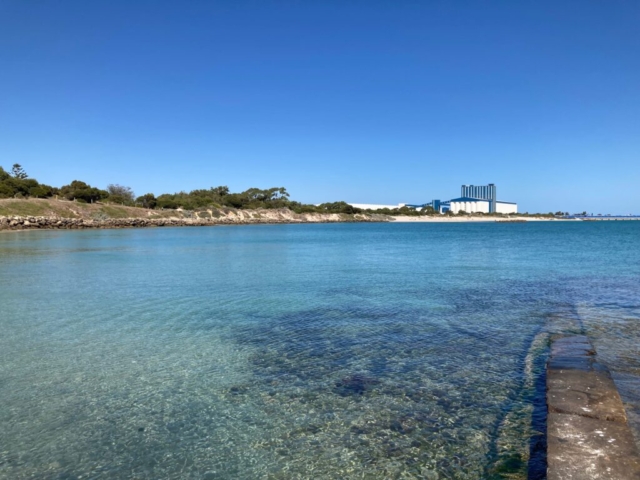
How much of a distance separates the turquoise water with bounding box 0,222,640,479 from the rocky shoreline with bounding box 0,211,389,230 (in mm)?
59665

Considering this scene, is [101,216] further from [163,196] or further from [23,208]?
[163,196]

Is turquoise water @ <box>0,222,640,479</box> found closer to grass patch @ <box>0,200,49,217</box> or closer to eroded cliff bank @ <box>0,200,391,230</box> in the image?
eroded cliff bank @ <box>0,200,391,230</box>

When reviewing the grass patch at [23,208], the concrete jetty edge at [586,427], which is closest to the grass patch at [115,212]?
the grass patch at [23,208]

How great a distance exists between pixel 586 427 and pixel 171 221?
9746cm

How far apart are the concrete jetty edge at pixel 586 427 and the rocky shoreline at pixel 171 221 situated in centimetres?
7305

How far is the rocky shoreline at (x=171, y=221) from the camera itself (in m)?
64.4

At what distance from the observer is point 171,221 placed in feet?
311

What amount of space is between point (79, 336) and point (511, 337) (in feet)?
32.1

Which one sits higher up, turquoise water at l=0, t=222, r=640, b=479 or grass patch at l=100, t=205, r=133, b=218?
grass patch at l=100, t=205, r=133, b=218

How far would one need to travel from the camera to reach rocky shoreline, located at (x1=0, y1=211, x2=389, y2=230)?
211ft

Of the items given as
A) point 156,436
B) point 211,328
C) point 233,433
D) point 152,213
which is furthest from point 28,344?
point 152,213

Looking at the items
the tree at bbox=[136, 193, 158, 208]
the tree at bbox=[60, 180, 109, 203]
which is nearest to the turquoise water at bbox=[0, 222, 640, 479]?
the tree at bbox=[60, 180, 109, 203]

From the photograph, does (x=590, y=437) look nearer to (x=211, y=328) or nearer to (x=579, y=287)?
(x=211, y=328)

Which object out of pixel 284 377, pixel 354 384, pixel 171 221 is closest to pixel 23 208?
pixel 171 221
